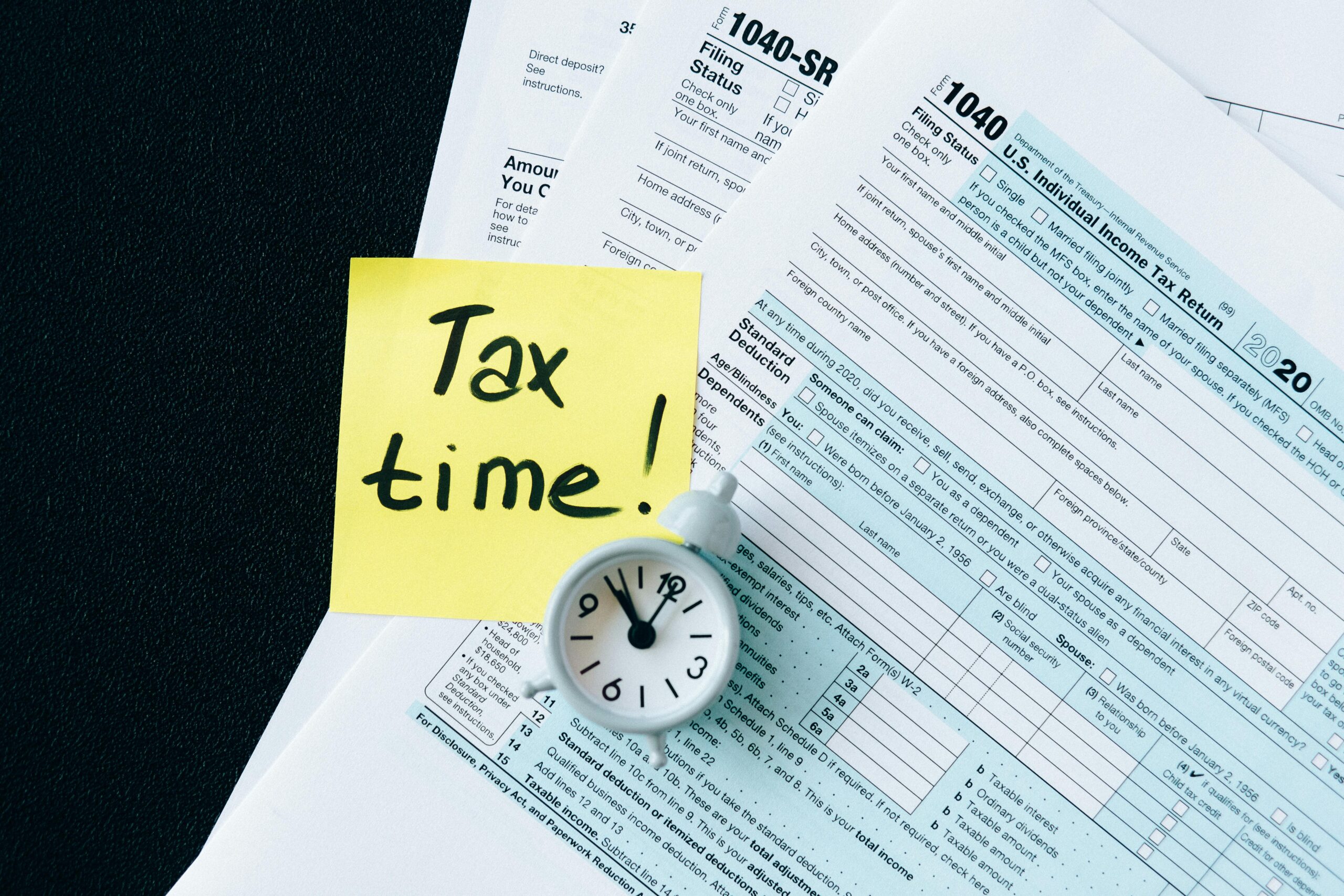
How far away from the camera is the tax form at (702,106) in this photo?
487 mm

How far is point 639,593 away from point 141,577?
0.29m

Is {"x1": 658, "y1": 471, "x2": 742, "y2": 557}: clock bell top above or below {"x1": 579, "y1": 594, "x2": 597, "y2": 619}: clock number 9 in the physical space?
above

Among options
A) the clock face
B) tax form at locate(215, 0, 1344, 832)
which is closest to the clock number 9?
the clock face

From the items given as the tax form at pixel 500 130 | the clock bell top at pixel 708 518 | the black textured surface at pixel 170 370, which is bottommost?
the black textured surface at pixel 170 370

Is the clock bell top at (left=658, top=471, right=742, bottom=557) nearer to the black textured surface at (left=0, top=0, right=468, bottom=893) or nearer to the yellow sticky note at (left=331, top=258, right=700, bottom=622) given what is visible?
the yellow sticky note at (left=331, top=258, right=700, bottom=622)

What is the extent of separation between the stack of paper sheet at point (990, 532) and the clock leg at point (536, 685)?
0.04m

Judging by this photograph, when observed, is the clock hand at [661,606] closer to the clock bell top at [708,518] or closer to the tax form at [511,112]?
the clock bell top at [708,518]

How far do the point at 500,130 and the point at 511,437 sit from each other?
0.18 meters

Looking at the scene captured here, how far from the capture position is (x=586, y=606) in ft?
1.44

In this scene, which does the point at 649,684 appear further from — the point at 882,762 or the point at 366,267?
the point at 366,267

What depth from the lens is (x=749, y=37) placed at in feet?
1.60

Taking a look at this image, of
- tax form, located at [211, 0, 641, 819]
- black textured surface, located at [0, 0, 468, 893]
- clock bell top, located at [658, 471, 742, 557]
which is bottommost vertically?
black textured surface, located at [0, 0, 468, 893]

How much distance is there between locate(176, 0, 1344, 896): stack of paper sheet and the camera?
1.51 ft

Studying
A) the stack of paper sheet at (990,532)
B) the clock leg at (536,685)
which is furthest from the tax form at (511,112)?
the clock leg at (536,685)
